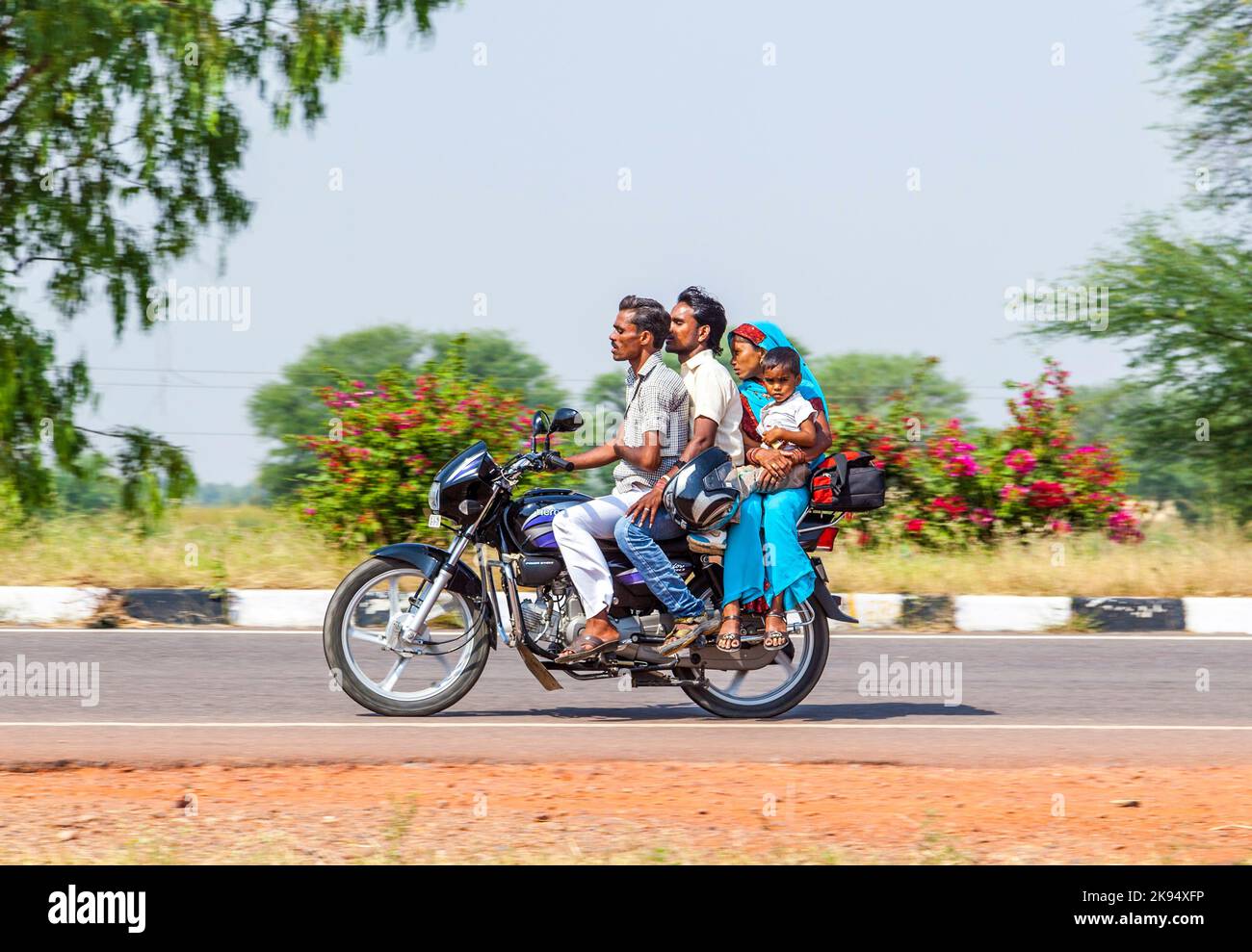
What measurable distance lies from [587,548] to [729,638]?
73 centimetres

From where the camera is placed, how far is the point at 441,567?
6820 mm

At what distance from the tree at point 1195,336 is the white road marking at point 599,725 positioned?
409 inches

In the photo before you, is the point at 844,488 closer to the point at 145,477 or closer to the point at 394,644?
the point at 394,644

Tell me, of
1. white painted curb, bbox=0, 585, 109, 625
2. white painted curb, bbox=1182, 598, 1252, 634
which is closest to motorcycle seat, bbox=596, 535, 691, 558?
white painted curb, bbox=0, 585, 109, 625

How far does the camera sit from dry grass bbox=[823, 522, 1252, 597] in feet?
37.8

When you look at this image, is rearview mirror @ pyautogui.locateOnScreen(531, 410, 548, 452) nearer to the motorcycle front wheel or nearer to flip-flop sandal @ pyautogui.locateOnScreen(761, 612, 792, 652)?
the motorcycle front wheel

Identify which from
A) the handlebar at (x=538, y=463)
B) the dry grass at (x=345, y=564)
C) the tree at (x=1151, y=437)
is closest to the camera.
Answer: the handlebar at (x=538, y=463)

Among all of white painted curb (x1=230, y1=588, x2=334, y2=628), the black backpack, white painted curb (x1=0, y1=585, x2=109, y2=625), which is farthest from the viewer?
white painted curb (x1=230, y1=588, x2=334, y2=628)

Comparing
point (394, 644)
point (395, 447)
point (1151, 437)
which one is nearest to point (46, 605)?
point (395, 447)

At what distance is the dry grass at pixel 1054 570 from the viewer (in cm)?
1153

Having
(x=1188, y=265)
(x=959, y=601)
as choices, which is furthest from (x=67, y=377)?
(x=1188, y=265)

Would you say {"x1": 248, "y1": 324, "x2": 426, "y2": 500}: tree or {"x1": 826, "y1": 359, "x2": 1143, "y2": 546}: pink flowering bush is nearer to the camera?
{"x1": 826, "y1": 359, "x2": 1143, "y2": 546}: pink flowering bush

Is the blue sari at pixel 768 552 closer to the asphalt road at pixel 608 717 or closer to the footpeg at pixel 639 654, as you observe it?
the footpeg at pixel 639 654

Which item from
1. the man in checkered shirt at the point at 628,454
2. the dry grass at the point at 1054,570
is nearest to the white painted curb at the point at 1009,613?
the dry grass at the point at 1054,570
